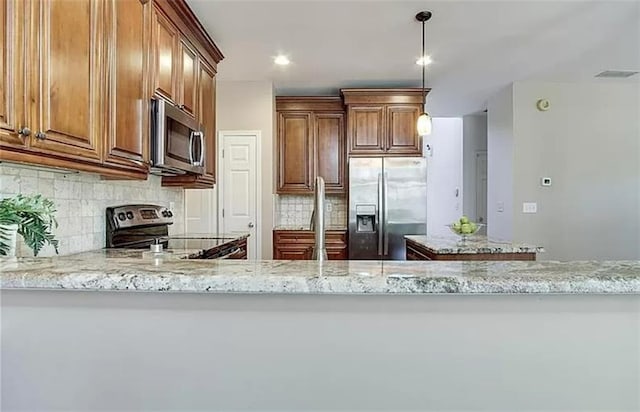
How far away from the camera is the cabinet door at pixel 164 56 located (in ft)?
8.17

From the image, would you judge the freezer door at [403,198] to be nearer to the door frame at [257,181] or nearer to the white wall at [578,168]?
the white wall at [578,168]

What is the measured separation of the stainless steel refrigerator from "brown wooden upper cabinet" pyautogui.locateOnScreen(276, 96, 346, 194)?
47 centimetres

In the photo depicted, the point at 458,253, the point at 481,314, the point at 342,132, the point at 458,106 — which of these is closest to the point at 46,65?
the point at 481,314

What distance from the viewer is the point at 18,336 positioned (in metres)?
1.07

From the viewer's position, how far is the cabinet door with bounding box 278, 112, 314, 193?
534 cm

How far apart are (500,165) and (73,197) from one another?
15.7ft

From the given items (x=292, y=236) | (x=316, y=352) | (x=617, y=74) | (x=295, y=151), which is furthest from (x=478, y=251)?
(x=617, y=74)

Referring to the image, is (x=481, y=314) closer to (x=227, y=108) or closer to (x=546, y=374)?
(x=546, y=374)

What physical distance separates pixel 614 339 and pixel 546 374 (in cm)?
18

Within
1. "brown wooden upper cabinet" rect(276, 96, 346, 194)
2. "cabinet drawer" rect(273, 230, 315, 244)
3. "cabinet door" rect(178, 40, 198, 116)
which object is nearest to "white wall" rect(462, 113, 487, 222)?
"brown wooden upper cabinet" rect(276, 96, 346, 194)

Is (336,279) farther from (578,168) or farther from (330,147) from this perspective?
(578,168)

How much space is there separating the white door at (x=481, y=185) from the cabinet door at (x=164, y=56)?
18.0ft

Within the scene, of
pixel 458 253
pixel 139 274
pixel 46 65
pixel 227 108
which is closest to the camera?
pixel 139 274

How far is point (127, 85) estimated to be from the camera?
6.91 ft
